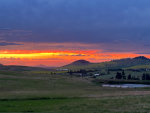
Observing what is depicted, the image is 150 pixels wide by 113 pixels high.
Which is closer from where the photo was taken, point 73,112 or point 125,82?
point 73,112

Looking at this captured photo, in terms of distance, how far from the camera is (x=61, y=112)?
23.2 m

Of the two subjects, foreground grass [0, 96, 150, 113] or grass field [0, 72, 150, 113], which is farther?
grass field [0, 72, 150, 113]

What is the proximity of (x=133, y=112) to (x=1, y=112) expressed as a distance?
35.4 feet

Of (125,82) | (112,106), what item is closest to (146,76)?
(125,82)

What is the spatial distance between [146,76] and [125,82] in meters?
18.3

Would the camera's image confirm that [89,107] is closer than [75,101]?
Yes

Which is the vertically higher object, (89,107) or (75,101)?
(89,107)

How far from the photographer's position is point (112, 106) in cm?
2681

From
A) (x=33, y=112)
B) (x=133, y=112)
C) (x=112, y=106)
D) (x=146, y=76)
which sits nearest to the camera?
(x=133, y=112)

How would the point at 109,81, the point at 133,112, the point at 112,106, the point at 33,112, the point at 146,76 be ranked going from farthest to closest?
the point at 146,76, the point at 109,81, the point at 112,106, the point at 33,112, the point at 133,112

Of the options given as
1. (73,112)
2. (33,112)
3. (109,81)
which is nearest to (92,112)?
(73,112)

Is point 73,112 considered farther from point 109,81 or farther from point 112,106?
point 109,81

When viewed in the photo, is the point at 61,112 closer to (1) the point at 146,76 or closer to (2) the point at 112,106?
(2) the point at 112,106

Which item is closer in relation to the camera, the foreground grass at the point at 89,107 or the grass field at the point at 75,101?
the foreground grass at the point at 89,107
